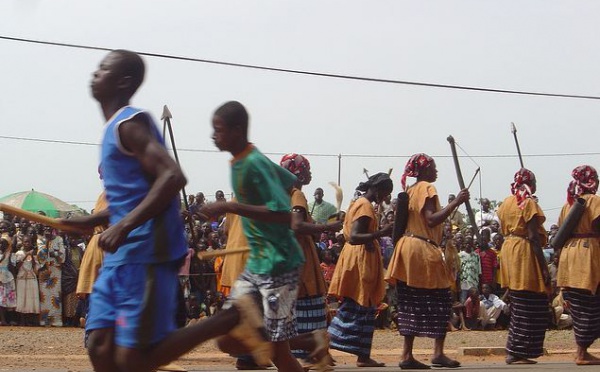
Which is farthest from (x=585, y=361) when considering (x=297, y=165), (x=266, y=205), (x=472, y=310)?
(x=472, y=310)

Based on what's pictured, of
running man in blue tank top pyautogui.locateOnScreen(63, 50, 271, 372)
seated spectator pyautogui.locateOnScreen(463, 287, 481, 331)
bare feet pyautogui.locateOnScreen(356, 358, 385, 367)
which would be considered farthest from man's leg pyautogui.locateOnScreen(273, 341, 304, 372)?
seated spectator pyautogui.locateOnScreen(463, 287, 481, 331)

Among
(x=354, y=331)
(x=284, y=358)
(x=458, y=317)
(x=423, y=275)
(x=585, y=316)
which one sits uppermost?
(x=423, y=275)

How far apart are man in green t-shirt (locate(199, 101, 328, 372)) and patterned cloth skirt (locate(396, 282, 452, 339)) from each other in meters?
3.70

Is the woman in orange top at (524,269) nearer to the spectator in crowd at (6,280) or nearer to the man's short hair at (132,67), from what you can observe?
the man's short hair at (132,67)

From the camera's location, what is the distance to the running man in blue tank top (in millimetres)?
4734

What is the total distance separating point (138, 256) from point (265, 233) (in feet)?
5.74

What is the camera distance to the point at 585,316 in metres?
10.7

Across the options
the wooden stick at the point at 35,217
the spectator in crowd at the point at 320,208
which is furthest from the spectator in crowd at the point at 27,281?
the wooden stick at the point at 35,217

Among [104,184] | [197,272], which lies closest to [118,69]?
[104,184]

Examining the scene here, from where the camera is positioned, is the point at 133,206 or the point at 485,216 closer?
the point at 133,206

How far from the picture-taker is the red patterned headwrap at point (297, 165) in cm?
951

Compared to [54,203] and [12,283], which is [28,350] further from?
[54,203]

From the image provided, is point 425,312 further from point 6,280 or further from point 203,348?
point 6,280

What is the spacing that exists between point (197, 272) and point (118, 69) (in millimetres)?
12957
